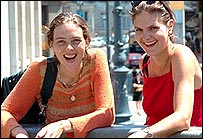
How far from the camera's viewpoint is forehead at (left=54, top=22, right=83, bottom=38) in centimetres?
284

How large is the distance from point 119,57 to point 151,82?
10.8 m

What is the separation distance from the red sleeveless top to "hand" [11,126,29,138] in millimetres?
741

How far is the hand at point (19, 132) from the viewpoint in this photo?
99.7 inches

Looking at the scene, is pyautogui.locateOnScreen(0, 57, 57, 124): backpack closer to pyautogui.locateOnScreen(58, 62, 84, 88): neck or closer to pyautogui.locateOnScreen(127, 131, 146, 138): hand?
pyautogui.locateOnScreen(58, 62, 84, 88): neck

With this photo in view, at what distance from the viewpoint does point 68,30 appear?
284cm

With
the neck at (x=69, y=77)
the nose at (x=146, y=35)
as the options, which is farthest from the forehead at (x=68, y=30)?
the nose at (x=146, y=35)

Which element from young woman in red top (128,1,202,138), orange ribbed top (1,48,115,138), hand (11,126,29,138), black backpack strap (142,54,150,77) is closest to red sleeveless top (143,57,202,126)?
young woman in red top (128,1,202,138)

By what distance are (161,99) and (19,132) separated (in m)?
0.81

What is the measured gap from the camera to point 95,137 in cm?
259

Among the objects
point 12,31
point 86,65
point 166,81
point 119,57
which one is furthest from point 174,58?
point 119,57

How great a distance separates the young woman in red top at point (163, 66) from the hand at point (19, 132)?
70 centimetres

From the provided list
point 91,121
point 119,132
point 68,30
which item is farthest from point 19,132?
point 68,30

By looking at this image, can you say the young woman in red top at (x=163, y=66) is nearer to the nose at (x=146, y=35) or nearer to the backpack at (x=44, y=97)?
the nose at (x=146, y=35)

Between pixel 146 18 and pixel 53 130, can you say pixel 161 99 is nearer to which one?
pixel 146 18
